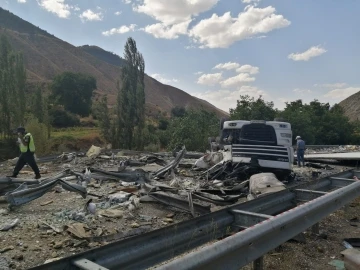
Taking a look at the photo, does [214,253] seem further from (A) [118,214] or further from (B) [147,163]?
(B) [147,163]

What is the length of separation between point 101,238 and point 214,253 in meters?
3.02

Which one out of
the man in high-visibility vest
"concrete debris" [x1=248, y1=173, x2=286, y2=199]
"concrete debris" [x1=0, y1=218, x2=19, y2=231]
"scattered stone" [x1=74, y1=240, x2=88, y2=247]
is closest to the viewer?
"scattered stone" [x1=74, y1=240, x2=88, y2=247]

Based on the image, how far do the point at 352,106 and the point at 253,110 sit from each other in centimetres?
7060

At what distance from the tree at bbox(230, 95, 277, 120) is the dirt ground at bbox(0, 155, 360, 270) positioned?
116ft

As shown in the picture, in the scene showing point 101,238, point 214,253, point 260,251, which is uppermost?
point 214,253

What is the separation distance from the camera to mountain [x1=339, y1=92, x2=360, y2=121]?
Result: 9173 centimetres

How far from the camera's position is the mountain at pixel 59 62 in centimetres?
11588

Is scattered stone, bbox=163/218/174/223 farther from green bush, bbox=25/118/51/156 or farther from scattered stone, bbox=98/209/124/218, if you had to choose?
green bush, bbox=25/118/51/156

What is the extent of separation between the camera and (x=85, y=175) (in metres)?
9.52

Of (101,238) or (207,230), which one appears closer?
(207,230)

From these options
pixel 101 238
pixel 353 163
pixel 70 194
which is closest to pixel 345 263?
pixel 101 238

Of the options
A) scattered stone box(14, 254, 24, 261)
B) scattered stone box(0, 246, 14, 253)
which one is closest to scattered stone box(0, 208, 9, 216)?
scattered stone box(0, 246, 14, 253)

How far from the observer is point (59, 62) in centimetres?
12775

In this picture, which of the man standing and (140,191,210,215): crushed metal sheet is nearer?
(140,191,210,215): crushed metal sheet
